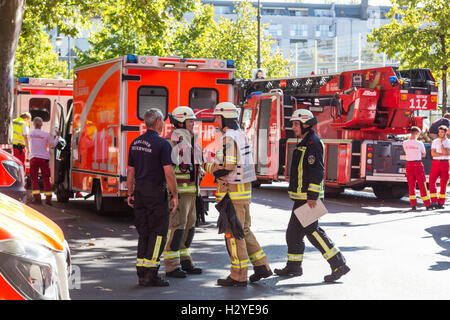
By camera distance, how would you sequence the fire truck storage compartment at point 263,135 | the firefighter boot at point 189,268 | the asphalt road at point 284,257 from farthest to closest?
1. the fire truck storage compartment at point 263,135
2. the firefighter boot at point 189,268
3. the asphalt road at point 284,257

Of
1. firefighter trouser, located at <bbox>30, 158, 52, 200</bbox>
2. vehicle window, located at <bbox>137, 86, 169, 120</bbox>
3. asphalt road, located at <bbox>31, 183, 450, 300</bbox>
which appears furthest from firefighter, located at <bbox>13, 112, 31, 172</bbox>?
vehicle window, located at <bbox>137, 86, 169, 120</bbox>

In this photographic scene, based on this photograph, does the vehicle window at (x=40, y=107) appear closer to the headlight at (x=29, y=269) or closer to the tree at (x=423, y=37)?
the tree at (x=423, y=37)

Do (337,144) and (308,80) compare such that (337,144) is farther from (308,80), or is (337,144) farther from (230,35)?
(230,35)

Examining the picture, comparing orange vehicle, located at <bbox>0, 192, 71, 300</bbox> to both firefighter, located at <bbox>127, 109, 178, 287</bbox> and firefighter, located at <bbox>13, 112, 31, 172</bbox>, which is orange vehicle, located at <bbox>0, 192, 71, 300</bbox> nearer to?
firefighter, located at <bbox>127, 109, 178, 287</bbox>

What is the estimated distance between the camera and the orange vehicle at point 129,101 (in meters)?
12.3

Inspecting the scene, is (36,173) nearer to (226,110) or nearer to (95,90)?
(95,90)

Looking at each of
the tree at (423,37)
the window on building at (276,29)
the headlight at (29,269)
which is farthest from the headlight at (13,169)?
the window on building at (276,29)

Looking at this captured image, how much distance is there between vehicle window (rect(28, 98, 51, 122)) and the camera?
2069 cm

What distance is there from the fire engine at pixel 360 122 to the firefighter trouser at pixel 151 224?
10.1 meters

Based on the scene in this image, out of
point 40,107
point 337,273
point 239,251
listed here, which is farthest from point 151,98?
point 40,107

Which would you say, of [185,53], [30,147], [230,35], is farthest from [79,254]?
[230,35]

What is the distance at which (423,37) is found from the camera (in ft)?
80.4

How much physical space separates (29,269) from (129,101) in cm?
882

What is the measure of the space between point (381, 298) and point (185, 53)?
3767 cm
